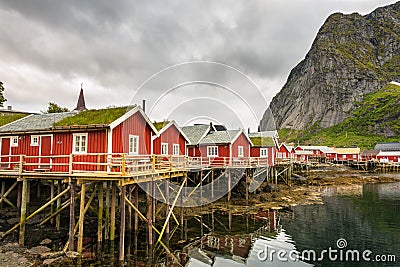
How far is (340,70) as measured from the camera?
514ft

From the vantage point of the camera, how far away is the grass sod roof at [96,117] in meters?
17.8

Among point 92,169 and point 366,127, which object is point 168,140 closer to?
point 92,169

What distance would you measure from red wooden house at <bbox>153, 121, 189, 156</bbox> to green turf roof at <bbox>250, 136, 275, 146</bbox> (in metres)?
14.7

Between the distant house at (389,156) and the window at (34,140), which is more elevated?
the window at (34,140)

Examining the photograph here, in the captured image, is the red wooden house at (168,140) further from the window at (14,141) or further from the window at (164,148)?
the window at (14,141)

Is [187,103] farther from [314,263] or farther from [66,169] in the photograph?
[314,263]

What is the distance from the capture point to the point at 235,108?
25.8 m

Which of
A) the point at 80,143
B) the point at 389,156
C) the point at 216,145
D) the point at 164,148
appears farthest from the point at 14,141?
the point at 389,156

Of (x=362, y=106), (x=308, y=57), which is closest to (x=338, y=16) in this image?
(x=308, y=57)

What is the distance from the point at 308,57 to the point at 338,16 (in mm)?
41652

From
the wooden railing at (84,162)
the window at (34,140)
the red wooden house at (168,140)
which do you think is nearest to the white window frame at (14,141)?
the wooden railing at (84,162)

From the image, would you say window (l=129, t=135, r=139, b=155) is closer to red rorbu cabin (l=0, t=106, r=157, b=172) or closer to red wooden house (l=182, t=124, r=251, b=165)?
red rorbu cabin (l=0, t=106, r=157, b=172)

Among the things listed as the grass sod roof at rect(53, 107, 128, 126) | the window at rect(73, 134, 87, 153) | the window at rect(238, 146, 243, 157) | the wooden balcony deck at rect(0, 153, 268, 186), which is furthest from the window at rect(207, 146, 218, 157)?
the window at rect(73, 134, 87, 153)

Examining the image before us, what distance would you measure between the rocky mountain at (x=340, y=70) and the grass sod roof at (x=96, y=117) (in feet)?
464
